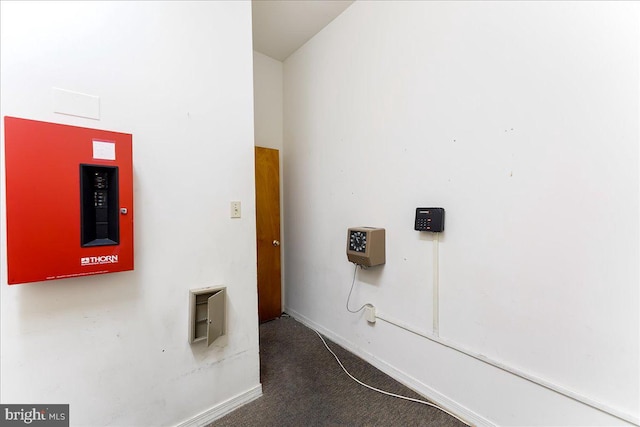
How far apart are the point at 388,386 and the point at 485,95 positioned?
196 centimetres

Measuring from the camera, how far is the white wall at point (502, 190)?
1.09 metres

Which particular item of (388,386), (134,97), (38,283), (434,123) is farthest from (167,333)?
(434,123)

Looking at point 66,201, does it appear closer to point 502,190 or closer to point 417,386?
point 502,190

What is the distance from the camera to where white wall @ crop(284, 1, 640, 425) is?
109 cm

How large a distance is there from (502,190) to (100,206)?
199 cm

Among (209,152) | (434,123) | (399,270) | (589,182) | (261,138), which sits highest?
(261,138)

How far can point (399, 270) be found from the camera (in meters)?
1.90

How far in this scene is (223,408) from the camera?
A: 160 centimetres

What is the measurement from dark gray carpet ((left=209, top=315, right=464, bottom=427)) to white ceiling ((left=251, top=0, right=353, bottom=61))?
2.98 m

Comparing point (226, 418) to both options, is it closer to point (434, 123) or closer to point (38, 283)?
point (38, 283)

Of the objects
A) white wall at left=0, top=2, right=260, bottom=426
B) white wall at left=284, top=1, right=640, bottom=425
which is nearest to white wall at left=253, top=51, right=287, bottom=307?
white wall at left=284, top=1, right=640, bottom=425

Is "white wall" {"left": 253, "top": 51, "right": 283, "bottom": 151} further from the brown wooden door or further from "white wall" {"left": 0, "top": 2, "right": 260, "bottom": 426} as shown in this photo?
"white wall" {"left": 0, "top": 2, "right": 260, "bottom": 426}

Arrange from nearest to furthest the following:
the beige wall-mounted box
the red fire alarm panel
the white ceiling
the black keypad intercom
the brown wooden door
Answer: the red fire alarm panel < the beige wall-mounted box < the black keypad intercom < the white ceiling < the brown wooden door

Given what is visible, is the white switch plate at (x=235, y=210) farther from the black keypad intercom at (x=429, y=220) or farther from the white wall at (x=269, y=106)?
the white wall at (x=269, y=106)
